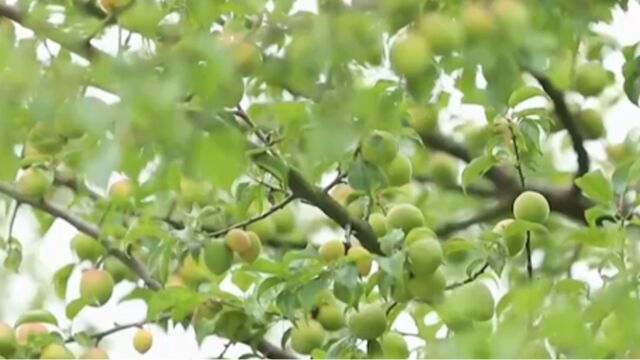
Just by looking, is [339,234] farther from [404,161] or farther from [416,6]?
[416,6]

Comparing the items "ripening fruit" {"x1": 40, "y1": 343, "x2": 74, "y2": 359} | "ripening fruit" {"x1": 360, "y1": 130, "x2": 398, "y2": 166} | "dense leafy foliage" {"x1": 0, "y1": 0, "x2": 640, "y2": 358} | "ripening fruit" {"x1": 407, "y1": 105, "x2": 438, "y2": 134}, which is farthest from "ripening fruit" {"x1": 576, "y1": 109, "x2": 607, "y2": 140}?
"ripening fruit" {"x1": 40, "y1": 343, "x2": 74, "y2": 359}

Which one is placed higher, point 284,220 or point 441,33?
Answer: point 441,33

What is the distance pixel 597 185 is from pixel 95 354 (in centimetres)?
60

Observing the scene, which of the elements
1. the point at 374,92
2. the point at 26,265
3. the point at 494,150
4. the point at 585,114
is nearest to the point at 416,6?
the point at 374,92

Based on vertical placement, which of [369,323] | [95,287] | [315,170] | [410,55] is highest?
[410,55]

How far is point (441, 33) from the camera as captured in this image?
126 cm

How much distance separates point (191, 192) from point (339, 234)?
242 millimetres

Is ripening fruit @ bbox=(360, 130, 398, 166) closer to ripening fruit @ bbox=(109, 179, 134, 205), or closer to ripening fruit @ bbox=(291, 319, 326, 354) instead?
ripening fruit @ bbox=(291, 319, 326, 354)

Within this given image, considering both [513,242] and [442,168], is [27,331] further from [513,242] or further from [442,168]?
[442,168]

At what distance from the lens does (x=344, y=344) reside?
1.49 meters

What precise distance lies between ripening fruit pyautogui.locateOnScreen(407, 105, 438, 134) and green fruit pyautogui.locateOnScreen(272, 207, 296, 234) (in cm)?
24

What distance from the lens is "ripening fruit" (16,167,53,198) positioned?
5.87 ft

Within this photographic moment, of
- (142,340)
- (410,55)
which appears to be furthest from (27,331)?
(410,55)

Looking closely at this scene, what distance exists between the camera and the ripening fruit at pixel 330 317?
5.33 feet
